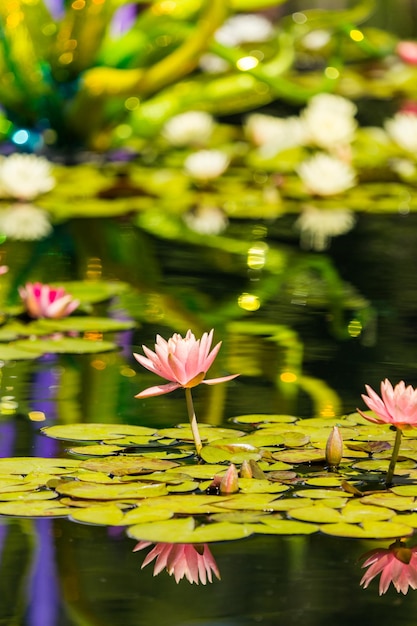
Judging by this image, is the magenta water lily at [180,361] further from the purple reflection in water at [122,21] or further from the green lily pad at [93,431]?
the purple reflection in water at [122,21]

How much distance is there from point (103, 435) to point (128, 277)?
1.81 meters

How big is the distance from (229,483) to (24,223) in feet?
10.5

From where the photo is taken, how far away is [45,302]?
3.54 m

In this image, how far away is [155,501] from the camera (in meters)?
2.18

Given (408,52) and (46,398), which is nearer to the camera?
(46,398)

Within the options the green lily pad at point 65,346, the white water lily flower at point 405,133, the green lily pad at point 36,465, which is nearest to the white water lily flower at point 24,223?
the green lily pad at point 65,346

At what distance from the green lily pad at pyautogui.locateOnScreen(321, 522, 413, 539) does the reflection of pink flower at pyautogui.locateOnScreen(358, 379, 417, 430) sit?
17 cm

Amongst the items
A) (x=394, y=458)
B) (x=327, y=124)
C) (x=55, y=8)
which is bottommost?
(x=394, y=458)

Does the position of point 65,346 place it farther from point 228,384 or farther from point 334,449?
point 334,449

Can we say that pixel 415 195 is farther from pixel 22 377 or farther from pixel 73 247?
pixel 22 377

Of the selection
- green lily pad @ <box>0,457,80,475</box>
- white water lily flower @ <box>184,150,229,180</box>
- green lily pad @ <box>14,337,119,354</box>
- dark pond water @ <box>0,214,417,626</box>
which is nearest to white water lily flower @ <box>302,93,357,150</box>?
white water lily flower @ <box>184,150,229,180</box>

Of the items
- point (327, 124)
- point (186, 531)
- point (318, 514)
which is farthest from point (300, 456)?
point (327, 124)

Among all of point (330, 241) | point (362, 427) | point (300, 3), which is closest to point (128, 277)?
point (330, 241)

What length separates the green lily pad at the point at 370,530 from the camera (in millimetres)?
2059
